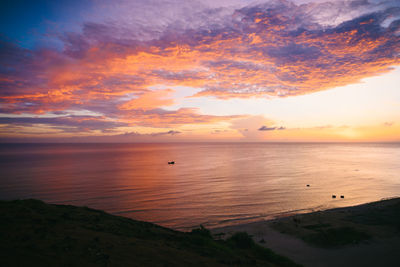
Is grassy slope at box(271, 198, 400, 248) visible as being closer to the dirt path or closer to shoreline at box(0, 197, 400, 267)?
shoreline at box(0, 197, 400, 267)

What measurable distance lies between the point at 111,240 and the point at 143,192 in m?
30.7

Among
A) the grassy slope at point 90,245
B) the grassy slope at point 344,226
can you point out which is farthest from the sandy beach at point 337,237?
the grassy slope at point 90,245

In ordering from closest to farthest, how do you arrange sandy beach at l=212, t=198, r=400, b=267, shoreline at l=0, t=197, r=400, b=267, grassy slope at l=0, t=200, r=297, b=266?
grassy slope at l=0, t=200, r=297, b=266 → shoreline at l=0, t=197, r=400, b=267 → sandy beach at l=212, t=198, r=400, b=267

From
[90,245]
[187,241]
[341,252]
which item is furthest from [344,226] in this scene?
[90,245]

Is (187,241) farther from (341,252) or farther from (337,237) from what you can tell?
(337,237)

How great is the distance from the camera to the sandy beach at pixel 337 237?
47.7ft

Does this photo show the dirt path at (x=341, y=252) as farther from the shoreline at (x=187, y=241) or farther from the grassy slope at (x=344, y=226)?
the grassy slope at (x=344, y=226)

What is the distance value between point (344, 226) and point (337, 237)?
2283 mm

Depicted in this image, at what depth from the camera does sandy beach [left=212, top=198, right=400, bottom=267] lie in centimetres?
1454

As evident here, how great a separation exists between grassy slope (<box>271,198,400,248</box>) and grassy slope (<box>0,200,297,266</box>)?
6.54 meters

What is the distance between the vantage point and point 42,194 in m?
36.7

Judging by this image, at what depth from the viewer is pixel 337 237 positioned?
17.4 meters

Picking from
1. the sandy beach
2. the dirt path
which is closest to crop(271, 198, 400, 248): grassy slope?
the sandy beach

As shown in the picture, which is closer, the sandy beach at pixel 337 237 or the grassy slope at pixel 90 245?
the grassy slope at pixel 90 245
